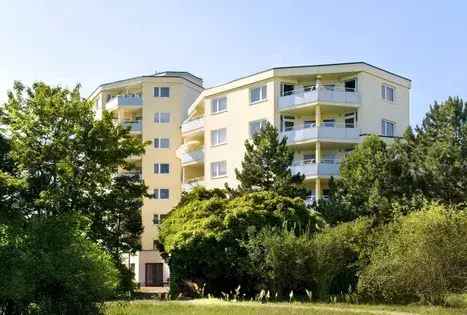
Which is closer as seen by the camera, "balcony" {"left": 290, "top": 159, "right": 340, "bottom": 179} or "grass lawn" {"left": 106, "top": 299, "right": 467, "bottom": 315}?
"grass lawn" {"left": 106, "top": 299, "right": 467, "bottom": 315}

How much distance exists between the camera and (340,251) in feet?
104

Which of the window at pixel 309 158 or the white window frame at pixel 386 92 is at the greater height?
the white window frame at pixel 386 92

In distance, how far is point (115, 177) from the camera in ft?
130

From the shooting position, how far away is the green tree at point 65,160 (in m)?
36.8

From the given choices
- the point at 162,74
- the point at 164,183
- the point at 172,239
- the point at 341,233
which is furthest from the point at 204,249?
the point at 162,74

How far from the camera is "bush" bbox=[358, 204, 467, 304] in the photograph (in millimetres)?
27719

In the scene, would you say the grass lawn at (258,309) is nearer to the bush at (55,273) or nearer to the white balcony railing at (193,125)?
the bush at (55,273)

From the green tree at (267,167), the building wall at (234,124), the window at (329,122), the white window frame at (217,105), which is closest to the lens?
the green tree at (267,167)

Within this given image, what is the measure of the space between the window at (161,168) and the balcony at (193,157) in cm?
653

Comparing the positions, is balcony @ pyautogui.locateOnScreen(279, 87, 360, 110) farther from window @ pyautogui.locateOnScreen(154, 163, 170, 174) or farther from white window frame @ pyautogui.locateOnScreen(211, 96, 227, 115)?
window @ pyautogui.locateOnScreen(154, 163, 170, 174)

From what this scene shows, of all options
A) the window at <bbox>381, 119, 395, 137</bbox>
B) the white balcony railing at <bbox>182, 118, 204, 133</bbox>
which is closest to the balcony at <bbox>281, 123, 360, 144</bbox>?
the window at <bbox>381, 119, 395, 137</bbox>

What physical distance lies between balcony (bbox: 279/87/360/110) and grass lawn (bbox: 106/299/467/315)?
87.1ft

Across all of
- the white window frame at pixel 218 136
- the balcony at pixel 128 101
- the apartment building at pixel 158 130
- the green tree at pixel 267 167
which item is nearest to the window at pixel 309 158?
the white window frame at pixel 218 136

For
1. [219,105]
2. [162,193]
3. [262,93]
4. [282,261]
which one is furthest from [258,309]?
[162,193]
